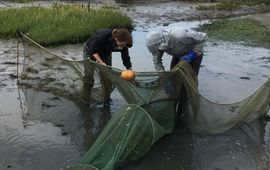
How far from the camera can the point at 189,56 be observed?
611cm

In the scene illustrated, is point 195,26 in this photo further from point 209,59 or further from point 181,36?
point 181,36

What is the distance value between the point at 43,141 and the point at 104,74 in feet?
3.96

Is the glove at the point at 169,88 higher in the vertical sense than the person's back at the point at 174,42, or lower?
lower

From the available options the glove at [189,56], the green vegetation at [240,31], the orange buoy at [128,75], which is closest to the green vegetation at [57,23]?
the green vegetation at [240,31]

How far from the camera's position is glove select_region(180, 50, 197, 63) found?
19.9 ft

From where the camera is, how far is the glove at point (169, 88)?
5905 millimetres

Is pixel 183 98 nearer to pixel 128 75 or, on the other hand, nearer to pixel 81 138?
pixel 128 75

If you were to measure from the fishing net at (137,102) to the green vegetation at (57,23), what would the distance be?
15.4 ft

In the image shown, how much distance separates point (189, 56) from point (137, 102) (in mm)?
954

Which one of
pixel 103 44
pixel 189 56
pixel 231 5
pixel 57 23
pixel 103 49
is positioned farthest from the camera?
pixel 231 5

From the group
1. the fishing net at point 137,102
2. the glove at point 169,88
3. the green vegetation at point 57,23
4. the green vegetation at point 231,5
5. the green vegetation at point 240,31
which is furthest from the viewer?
the green vegetation at point 231,5

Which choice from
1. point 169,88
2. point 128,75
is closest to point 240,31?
point 169,88

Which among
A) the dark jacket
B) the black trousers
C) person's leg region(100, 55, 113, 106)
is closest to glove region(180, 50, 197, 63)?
the black trousers

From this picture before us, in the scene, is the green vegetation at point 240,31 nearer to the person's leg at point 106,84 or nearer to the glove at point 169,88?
the person's leg at point 106,84
